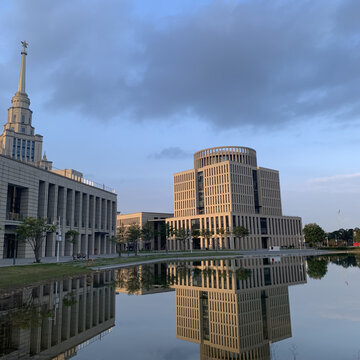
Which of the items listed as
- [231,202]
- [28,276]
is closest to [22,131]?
[231,202]

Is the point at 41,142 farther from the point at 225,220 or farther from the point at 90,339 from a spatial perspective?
the point at 90,339

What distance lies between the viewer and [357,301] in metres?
19.5

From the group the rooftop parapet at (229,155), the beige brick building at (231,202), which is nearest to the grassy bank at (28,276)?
the beige brick building at (231,202)

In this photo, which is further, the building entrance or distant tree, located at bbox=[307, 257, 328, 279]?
the building entrance

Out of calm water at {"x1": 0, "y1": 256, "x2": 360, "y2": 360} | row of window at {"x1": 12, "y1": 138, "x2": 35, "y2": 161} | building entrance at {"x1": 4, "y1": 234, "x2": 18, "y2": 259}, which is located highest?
row of window at {"x1": 12, "y1": 138, "x2": 35, "y2": 161}

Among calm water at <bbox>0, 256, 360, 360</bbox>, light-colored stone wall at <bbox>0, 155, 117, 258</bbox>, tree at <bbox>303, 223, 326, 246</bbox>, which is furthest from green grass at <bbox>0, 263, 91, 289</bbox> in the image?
tree at <bbox>303, 223, 326, 246</bbox>

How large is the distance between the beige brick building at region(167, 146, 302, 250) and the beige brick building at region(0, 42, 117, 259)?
50.8 m

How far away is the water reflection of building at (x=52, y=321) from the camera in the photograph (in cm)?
1105

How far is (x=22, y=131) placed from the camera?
113 m

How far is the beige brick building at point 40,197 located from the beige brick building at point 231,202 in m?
50.8

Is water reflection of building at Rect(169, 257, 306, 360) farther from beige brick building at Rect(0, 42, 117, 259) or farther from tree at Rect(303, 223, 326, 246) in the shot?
tree at Rect(303, 223, 326, 246)

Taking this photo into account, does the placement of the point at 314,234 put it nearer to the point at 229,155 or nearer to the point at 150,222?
the point at 229,155

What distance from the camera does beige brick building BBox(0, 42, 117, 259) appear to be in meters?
55.5

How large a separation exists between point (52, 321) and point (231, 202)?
125407 mm
